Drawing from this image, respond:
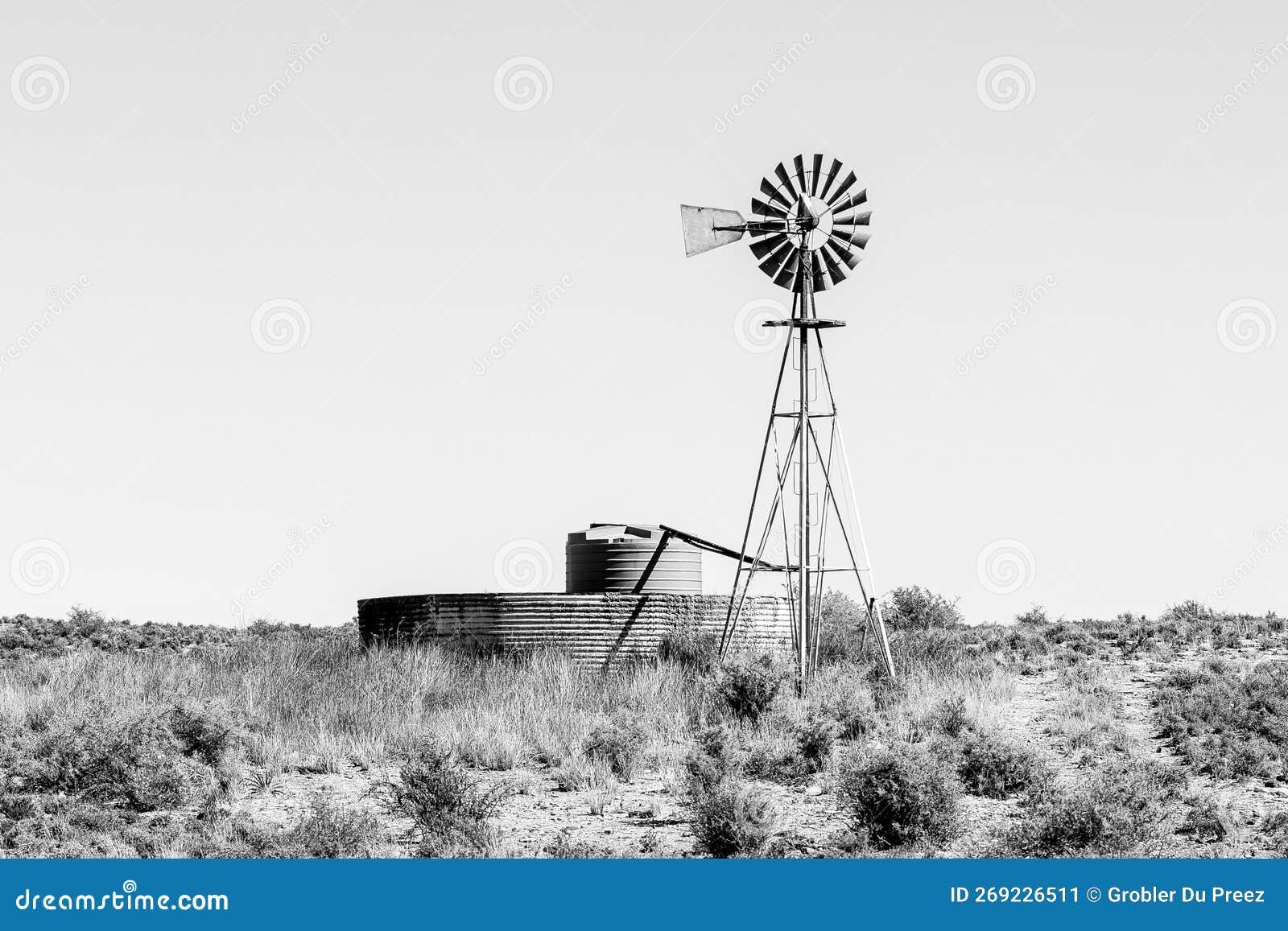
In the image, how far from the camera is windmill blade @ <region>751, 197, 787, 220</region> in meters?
23.5

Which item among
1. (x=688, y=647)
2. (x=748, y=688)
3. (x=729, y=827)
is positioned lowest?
(x=729, y=827)

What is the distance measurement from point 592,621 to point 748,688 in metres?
3.80

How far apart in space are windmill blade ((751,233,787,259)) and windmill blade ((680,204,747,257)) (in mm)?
276

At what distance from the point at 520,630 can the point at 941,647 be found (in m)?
7.70

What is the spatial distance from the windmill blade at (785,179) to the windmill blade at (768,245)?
591mm

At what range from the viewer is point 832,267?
77.1 feet

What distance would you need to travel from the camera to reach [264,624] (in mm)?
42094

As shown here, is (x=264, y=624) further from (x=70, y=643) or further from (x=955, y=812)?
(x=955, y=812)

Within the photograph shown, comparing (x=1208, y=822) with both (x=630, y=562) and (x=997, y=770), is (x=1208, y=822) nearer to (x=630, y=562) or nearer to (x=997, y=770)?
(x=997, y=770)

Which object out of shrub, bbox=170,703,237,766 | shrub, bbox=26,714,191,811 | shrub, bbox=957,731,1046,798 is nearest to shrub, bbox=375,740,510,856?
shrub, bbox=26,714,191,811

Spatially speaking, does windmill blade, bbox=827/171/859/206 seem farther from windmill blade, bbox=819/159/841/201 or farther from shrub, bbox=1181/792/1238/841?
shrub, bbox=1181/792/1238/841

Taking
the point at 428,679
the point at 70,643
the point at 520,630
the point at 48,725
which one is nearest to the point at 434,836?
the point at 48,725

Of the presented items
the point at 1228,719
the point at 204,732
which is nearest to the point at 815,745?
the point at 1228,719

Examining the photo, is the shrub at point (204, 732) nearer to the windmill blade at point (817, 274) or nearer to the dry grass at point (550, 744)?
the dry grass at point (550, 744)
